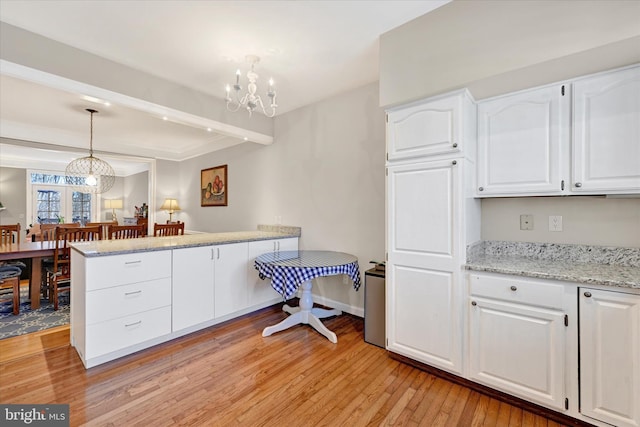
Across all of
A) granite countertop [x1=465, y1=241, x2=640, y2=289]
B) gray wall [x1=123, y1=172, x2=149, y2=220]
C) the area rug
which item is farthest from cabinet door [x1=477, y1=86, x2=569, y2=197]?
gray wall [x1=123, y1=172, x2=149, y2=220]

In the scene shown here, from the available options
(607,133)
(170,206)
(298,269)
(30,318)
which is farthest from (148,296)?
(170,206)

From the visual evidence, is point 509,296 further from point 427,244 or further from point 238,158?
point 238,158

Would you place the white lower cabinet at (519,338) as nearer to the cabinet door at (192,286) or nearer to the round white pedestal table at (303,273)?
the round white pedestal table at (303,273)

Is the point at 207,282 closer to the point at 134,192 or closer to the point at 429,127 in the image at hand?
the point at 429,127

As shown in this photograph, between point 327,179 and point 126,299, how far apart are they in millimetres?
2291

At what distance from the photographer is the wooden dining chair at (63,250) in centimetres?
334

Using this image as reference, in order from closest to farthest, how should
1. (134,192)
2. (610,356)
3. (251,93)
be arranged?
1. (610,356)
2. (251,93)
3. (134,192)

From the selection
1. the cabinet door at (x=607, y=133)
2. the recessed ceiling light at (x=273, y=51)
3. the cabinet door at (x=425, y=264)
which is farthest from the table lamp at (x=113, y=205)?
the cabinet door at (x=607, y=133)

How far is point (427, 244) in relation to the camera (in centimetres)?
203

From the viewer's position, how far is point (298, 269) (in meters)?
2.45

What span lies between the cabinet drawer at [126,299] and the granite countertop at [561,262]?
2.48 metres

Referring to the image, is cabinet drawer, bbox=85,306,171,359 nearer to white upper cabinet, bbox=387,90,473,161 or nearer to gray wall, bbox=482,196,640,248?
white upper cabinet, bbox=387,90,473,161

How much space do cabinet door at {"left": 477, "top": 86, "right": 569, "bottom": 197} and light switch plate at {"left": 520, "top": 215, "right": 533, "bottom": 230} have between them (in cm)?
31

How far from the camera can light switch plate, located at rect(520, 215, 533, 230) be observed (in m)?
2.07
